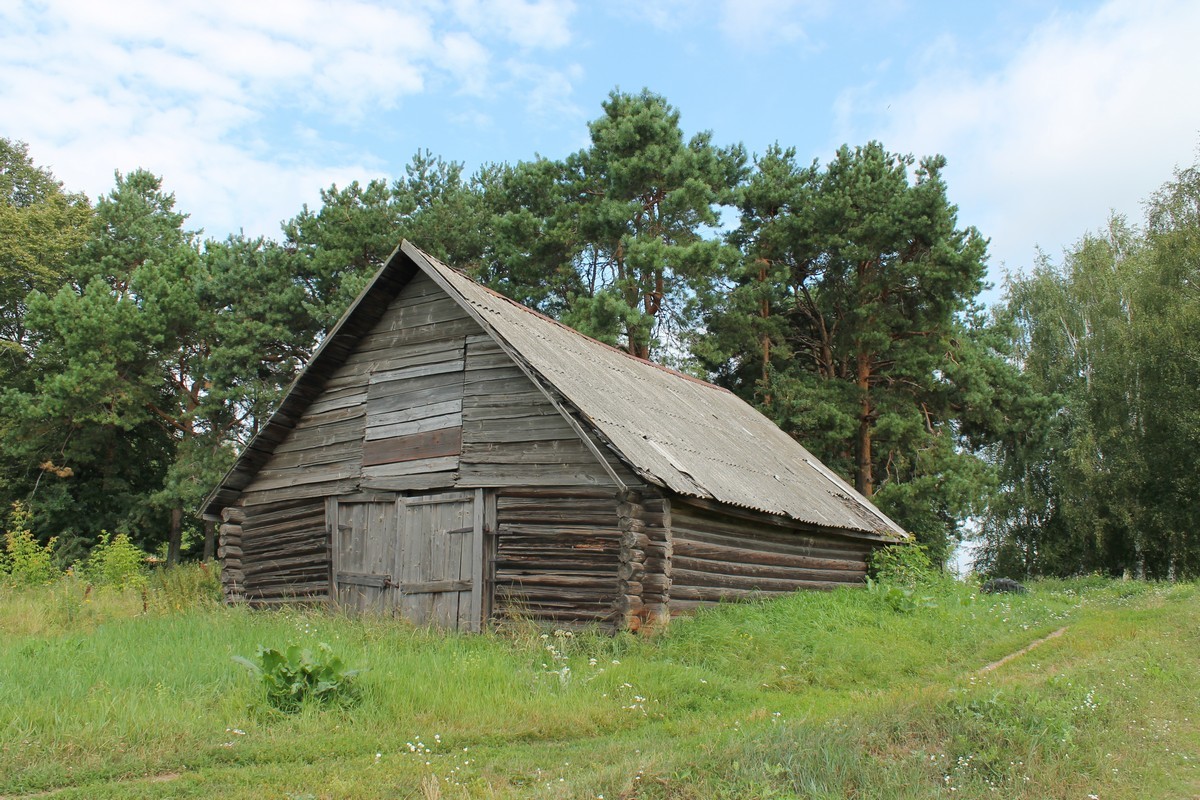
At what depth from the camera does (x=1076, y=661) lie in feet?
37.2

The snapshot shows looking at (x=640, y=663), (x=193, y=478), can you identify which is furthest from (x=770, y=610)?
(x=193, y=478)

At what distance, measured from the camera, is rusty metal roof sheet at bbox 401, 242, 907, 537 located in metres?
12.6

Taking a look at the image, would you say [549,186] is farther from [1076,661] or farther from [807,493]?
[1076,661]

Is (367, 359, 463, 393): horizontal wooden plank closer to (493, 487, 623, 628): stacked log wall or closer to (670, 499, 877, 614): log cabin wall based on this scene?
(493, 487, 623, 628): stacked log wall

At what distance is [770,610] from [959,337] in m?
18.9

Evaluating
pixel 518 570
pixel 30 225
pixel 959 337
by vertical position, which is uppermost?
pixel 30 225

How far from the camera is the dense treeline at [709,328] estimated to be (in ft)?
91.0

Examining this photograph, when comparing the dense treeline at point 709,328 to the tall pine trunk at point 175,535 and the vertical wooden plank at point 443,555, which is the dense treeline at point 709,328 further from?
the vertical wooden plank at point 443,555

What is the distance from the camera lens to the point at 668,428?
15039 mm

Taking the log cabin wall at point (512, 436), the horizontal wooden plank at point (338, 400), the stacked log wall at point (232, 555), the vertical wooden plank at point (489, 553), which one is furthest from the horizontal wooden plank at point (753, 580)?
the stacked log wall at point (232, 555)

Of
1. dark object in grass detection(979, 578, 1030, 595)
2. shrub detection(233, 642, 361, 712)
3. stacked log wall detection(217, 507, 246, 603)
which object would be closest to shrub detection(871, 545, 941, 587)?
dark object in grass detection(979, 578, 1030, 595)

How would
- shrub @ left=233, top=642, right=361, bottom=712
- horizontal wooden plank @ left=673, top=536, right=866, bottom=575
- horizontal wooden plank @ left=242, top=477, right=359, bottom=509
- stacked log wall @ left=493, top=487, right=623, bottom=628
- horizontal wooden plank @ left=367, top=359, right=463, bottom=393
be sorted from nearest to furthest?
shrub @ left=233, top=642, right=361, bottom=712 < stacked log wall @ left=493, top=487, right=623, bottom=628 < horizontal wooden plank @ left=673, top=536, right=866, bottom=575 < horizontal wooden plank @ left=367, top=359, right=463, bottom=393 < horizontal wooden plank @ left=242, top=477, right=359, bottom=509

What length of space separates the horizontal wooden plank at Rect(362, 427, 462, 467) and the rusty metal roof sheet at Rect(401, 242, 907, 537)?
173 centimetres

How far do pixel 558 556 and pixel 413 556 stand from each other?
7.72ft
